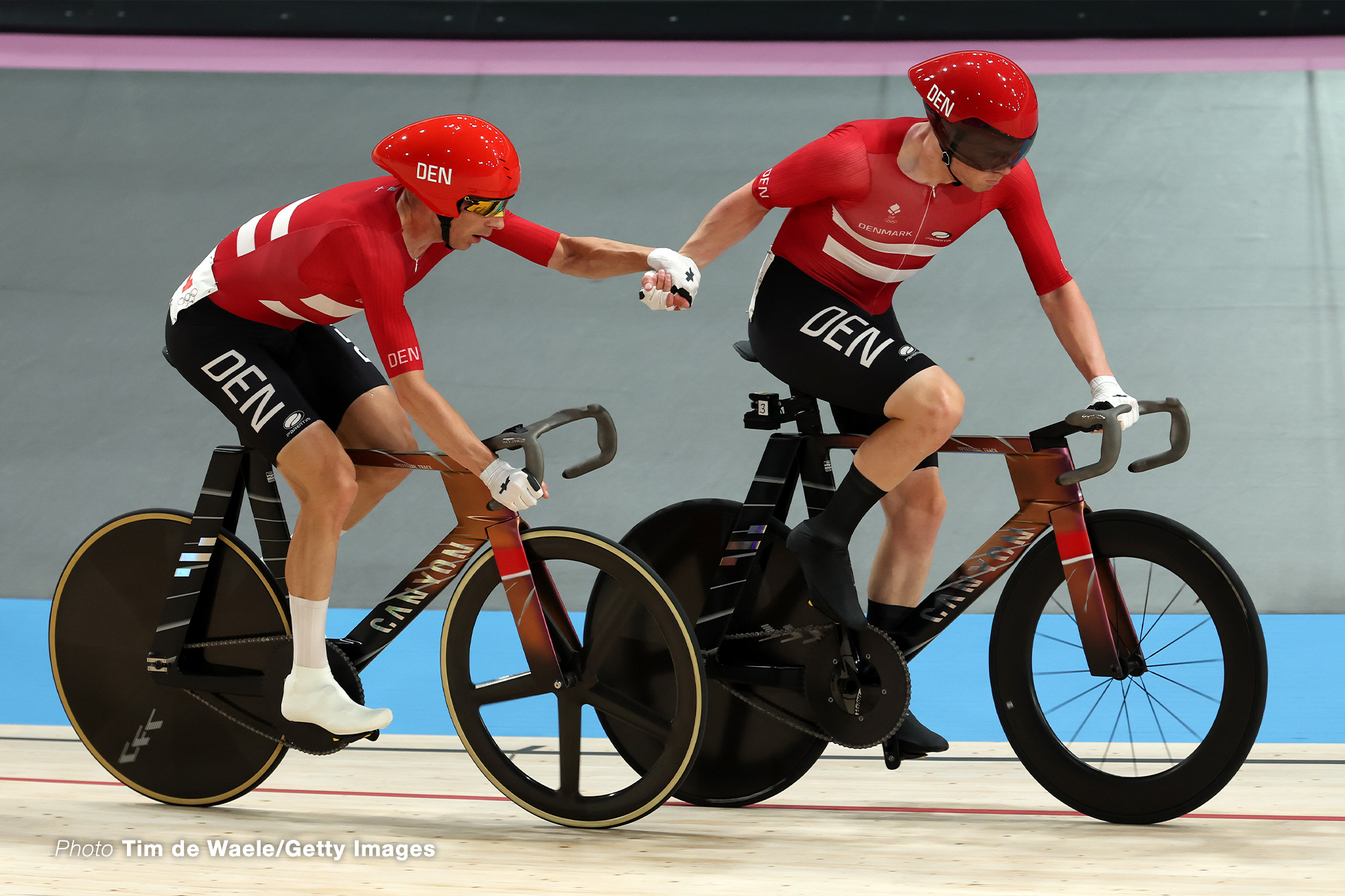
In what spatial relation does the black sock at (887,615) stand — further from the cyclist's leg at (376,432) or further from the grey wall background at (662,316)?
the grey wall background at (662,316)

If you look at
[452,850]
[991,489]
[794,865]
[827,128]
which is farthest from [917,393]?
[827,128]

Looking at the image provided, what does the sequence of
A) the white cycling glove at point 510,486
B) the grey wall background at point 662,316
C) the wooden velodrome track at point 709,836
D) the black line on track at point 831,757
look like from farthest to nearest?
the grey wall background at point 662,316
the black line on track at point 831,757
the white cycling glove at point 510,486
the wooden velodrome track at point 709,836

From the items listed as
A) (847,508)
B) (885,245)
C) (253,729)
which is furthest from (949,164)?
(253,729)

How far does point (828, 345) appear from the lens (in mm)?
2436

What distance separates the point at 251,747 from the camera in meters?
2.64

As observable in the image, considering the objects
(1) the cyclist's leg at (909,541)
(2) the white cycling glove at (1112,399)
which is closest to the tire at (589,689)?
(1) the cyclist's leg at (909,541)

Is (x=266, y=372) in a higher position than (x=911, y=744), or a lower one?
higher

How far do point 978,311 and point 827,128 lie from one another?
40.1 inches

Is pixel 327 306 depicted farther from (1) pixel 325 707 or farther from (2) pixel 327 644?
(1) pixel 325 707

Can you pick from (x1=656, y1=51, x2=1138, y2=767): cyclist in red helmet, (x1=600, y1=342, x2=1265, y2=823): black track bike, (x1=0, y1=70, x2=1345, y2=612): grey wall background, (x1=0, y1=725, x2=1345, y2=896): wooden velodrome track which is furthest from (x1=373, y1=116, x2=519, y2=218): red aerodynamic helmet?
(x1=0, y1=70, x2=1345, y2=612): grey wall background

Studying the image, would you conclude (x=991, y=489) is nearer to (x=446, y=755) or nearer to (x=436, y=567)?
(x=446, y=755)

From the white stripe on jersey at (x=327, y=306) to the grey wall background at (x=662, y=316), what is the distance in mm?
2501

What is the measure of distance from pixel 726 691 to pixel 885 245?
1.01 m

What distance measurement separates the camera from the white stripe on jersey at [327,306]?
2.47m
